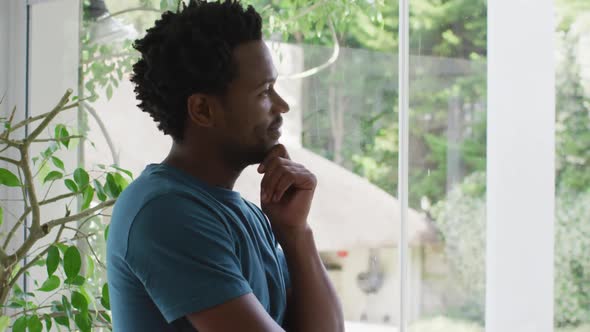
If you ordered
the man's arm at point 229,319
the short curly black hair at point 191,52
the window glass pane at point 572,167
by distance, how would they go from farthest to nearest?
the window glass pane at point 572,167
the short curly black hair at point 191,52
the man's arm at point 229,319

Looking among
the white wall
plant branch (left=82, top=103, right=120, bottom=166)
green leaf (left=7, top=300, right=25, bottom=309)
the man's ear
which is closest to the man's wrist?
the man's ear

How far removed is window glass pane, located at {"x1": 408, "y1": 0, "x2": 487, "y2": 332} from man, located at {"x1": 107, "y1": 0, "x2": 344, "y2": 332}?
505 mm

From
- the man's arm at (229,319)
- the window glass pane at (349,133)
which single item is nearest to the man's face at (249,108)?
the man's arm at (229,319)

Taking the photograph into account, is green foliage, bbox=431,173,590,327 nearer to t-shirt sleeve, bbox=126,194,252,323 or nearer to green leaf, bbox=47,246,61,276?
t-shirt sleeve, bbox=126,194,252,323

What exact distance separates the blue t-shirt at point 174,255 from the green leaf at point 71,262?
0.80 metres

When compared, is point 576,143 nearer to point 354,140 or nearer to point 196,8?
point 354,140

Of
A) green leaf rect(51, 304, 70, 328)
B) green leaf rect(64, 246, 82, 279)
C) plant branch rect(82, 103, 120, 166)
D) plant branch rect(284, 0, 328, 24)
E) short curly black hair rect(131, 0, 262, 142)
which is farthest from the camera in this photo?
plant branch rect(82, 103, 120, 166)

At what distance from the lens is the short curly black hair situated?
118 centimetres

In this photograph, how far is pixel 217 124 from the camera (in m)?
1.20

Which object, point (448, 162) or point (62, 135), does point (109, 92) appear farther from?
point (448, 162)

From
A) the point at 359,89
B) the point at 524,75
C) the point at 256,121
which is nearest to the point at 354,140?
the point at 359,89

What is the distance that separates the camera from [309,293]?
1271 mm

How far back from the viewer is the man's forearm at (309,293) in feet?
4.15

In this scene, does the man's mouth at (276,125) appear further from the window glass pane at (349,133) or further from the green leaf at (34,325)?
the green leaf at (34,325)
